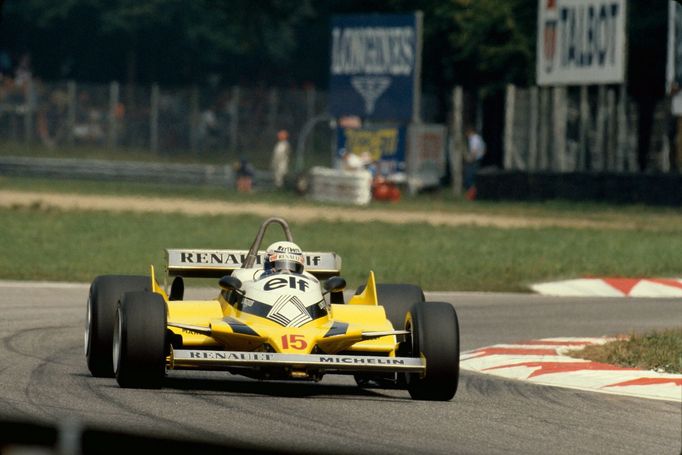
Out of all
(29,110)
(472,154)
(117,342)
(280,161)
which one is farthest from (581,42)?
(117,342)

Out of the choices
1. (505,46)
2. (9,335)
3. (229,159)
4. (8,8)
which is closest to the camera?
(9,335)

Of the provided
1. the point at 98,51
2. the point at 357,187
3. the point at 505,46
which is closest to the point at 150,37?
the point at 98,51

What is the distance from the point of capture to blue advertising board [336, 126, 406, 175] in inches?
1578

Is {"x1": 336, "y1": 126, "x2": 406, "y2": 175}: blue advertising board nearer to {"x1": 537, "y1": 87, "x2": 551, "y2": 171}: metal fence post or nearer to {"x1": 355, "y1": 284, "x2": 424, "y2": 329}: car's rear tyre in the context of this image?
{"x1": 537, "y1": 87, "x2": 551, "y2": 171}: metal fence post

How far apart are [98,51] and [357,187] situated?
41.6 m

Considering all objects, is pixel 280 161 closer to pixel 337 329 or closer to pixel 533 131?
pixel 533 131

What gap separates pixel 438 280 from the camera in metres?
20.6

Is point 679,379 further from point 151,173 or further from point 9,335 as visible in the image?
point 151,173

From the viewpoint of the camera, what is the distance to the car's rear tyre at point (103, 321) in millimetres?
10438

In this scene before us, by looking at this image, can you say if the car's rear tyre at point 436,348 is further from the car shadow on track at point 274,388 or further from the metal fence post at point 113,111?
the metal fence post at point 113,111

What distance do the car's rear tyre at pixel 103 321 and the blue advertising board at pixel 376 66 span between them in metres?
29.2

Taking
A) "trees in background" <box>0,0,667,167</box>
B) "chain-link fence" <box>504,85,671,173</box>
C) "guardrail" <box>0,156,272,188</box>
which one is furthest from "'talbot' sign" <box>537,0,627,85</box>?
"trees in background" <box>0,0,667,167</box>

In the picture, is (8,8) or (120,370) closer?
(120,370)

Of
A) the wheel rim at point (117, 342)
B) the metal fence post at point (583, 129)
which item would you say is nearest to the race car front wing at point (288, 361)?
the wheel rim at point (117, 342)
